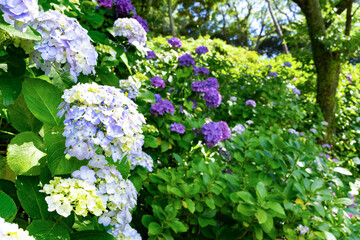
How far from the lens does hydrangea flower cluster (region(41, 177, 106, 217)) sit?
2.30ft

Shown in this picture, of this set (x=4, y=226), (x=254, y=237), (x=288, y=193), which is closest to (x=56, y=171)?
(x=4, y=226)

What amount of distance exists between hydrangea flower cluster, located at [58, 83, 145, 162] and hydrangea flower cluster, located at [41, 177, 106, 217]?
0.27 feet

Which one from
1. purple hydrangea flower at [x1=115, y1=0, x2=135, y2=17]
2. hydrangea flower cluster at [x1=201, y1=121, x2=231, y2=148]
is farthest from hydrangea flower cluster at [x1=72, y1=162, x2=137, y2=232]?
purple hydrangea flower at [x1=115, y1=0, x2=135, y2=17]

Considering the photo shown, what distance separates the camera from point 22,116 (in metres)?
0.92

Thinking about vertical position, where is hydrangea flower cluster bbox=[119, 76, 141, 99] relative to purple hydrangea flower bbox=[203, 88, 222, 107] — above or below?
below

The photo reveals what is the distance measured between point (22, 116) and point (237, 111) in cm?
325

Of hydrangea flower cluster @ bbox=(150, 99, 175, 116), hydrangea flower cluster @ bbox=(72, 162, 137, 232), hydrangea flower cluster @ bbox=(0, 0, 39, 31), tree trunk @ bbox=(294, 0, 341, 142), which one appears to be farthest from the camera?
tree trunk @ bbox=(294, 0, 341, 142)

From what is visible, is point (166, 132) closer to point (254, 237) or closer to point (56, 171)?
point (254, 237)

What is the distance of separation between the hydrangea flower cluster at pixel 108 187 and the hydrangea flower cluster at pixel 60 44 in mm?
346

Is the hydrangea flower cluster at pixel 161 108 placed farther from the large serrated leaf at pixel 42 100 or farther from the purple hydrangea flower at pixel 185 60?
the large serrated leaf at pixel 42 100

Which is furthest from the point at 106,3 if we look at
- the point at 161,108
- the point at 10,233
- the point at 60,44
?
the point at 10,233

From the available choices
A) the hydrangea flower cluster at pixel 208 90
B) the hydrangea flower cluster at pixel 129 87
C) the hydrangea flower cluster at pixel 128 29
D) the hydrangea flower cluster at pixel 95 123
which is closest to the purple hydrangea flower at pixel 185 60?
the hydrangea flower cluster at pixel 208 90

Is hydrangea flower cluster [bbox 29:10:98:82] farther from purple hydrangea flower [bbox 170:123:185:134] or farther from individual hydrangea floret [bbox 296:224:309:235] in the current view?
individual hydrangea floret [bbox 296:224:309:235]

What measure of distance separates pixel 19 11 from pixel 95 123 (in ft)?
1.12
